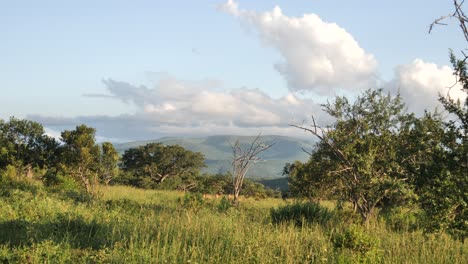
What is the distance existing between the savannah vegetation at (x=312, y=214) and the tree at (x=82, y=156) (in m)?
0.07

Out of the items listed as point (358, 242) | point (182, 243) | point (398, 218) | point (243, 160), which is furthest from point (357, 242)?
point (243, 160)

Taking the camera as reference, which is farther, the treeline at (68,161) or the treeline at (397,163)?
the treeline at (68,161)

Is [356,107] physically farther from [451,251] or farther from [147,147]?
[147,147]

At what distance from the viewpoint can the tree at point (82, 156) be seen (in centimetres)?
2661

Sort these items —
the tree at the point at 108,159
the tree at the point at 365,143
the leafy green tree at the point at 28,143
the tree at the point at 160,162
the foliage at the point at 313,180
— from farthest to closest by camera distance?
the tree at the point at 160,162 → the leafy green tree at the point at 28,143 → the tree at the point at 108,159 → the foliage at the point at 313,180 → the tree at the point at 365,143

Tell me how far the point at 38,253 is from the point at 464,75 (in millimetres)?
9252

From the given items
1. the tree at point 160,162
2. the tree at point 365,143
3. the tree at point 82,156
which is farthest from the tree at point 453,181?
the tree at point 160,162

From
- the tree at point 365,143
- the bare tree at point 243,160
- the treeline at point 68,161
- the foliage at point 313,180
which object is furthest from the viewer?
the treeline at point 68,161

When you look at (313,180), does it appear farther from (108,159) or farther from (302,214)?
(108,159)

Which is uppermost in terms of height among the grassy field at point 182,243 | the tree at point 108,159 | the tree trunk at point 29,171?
the tree at point 108,159

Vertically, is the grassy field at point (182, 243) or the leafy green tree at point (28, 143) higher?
the leafy green tree at point (28, 143)

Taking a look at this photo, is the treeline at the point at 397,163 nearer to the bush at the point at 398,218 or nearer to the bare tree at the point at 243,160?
the bush at the point at 398,218

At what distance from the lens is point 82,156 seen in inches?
1046

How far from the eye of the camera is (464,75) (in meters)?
7.84
